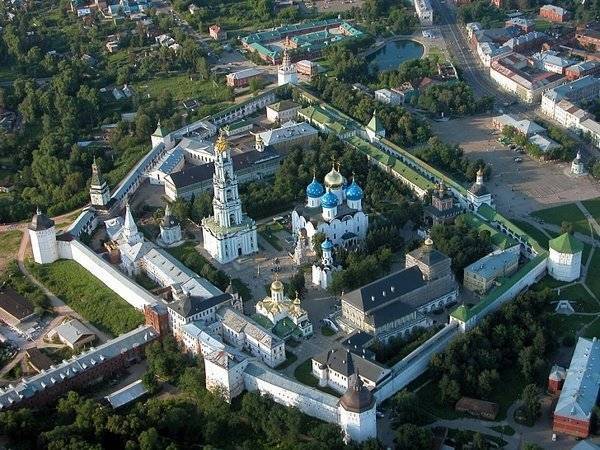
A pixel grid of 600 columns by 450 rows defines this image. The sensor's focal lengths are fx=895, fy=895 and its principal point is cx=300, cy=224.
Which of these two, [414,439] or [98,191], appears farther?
[98,191]

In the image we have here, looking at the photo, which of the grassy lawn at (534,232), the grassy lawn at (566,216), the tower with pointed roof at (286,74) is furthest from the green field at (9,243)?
the grassy lawn at (566,216)

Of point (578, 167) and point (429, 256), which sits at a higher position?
point (429, 256)

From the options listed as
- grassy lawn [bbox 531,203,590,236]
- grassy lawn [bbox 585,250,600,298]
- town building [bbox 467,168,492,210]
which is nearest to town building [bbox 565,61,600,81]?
grassy lawn [bbox 531,203,590,236]

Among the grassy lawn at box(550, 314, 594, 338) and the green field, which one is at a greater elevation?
the green field

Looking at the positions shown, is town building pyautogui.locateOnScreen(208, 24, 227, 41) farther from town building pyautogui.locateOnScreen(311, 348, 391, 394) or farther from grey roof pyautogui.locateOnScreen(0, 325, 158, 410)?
town building pyautogui.locateOnScreen(311, 348, 391, 394)

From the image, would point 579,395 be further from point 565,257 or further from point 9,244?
point 9,244

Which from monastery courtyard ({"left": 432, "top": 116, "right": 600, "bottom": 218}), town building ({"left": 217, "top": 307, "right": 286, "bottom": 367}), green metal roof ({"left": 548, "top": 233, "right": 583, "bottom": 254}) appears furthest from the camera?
monastery courtyard ({"left": 432, "top": 116, "right": 600, "bottom": 218})

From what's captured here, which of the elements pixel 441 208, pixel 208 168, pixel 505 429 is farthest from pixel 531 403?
pixel 208 168
